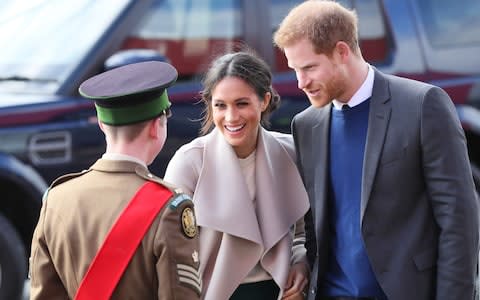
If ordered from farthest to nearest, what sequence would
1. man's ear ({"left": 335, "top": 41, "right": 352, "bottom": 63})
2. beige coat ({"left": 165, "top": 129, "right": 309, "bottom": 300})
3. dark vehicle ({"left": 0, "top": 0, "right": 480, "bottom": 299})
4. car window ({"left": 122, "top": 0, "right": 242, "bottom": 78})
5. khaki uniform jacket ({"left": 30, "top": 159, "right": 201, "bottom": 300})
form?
car window ({"left": 122, "top": 0, "right": 242, "bottom": 78}) < dark vehicle ({"left": 0, "top": 0, "right": 480, "bottom": 299}) < beige coat ({"left": 165, "top": 129, "right": 309, "bottom": 300}) < man's ear ({"left": 335, "top": 41, "right": 352, "bottom": 63}) < khaki uniform jacket ({"left": 30, "top": 159, "right": 201, "bottom": 300})

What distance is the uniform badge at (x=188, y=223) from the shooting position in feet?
8.41

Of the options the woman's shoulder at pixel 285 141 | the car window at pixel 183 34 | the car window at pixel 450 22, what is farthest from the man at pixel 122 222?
the car window at pixel 450 22

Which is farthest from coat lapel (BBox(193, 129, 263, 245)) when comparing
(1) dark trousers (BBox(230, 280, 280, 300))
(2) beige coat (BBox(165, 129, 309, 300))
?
(1) dark trousers (BBox(230, 280, 280, 300))

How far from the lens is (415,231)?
9.77 feet

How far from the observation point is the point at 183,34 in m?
5.67

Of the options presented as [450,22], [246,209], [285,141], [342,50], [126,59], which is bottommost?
[450,22]

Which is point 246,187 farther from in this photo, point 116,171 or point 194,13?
point 194,13

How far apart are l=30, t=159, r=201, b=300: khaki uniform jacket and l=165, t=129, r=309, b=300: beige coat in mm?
578

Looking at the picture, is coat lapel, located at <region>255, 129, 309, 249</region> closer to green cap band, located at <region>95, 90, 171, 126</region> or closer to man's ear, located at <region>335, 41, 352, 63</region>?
man's ear, located at <region>335, 41, 352, 63</region>

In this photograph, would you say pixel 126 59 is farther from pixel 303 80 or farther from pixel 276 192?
pixel 303 80

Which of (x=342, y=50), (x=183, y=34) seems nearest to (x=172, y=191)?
(x=342, y=50)

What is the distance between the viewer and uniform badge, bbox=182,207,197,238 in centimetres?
256

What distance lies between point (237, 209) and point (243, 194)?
61mm

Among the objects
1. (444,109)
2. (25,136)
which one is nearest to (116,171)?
(444,109)
